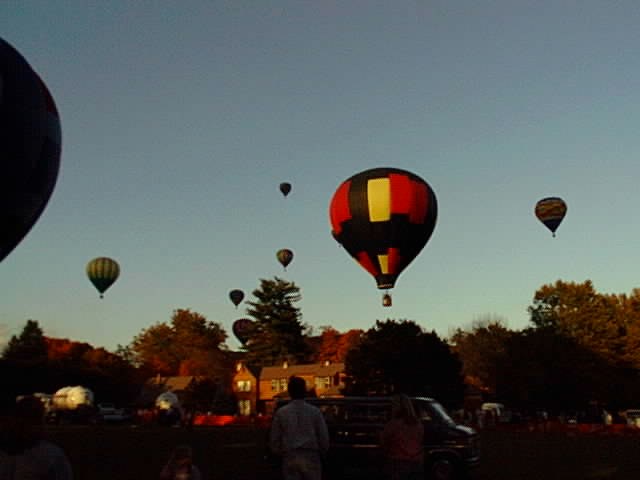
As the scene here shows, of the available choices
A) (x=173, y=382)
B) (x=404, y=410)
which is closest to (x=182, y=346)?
(x=173, y=382)

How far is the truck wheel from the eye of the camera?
15656 millimetres

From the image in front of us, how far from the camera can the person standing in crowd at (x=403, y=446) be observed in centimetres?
889

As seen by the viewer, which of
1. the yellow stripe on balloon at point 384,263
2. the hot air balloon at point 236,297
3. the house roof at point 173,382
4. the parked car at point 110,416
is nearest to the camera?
the yellow stripe on balloon at point 384,263

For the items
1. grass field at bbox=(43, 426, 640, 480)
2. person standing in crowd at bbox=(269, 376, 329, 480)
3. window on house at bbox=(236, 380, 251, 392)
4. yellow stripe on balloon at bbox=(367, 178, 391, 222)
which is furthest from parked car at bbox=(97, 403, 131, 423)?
person standing in crowd at bbox=(269, 376, 329, 480)

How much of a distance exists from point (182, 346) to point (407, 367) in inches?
3203

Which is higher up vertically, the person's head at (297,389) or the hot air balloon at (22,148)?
the hot air balloon at (22,148)

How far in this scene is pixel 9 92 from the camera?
1567cm

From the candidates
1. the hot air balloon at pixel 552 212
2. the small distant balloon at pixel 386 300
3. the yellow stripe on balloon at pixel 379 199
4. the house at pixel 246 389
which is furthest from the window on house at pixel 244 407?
the yellow stripe on balloon at pixel 379 199

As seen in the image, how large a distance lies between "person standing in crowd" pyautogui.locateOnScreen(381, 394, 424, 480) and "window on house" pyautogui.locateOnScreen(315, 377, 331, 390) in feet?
269

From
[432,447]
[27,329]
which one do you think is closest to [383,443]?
[432,447]

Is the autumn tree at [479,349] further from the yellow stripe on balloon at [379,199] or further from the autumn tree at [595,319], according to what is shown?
the yellow stripe on balloon at [379,199]

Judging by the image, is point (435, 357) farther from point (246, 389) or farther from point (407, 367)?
Result: point (246, 389)

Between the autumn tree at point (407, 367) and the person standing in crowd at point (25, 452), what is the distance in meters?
50.1

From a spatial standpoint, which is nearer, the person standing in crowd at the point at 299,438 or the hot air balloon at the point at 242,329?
the person standing in crowd at the point at 299,438
